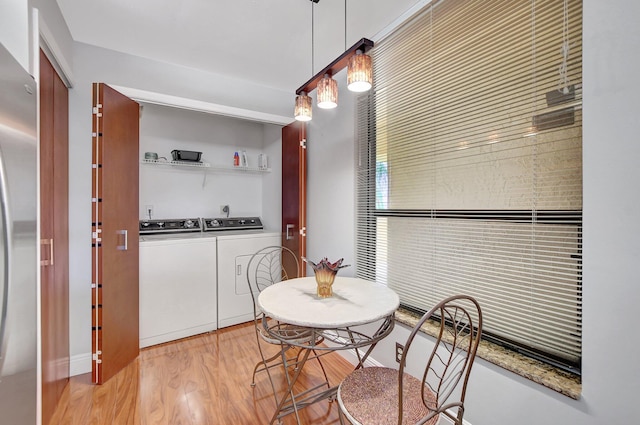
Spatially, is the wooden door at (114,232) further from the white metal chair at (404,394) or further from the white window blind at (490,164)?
the white window blind at (490,164)

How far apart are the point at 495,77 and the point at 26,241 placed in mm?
Answer: 2378

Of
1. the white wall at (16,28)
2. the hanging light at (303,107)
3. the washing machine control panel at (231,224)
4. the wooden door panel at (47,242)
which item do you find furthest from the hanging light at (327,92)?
the washing machine control panel at (231,224)

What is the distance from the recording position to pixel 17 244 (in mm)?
1090

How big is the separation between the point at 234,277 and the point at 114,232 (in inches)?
49.3

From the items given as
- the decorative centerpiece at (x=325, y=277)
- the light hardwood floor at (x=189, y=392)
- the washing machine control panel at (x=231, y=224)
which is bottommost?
the light hardwood floor at (x=189, y=392)

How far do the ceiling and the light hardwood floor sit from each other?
270 centimetres

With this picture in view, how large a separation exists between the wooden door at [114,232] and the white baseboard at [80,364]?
0.28 m

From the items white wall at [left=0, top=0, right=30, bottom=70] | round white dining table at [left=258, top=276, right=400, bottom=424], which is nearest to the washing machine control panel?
round white dining table at [left=258, top=276, right=400, bottom=424]

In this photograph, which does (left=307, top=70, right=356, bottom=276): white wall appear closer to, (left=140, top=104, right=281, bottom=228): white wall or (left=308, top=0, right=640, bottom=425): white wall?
(left=140, top=104, right=281, bottom=228): white wall

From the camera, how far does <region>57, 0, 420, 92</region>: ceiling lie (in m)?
1.84

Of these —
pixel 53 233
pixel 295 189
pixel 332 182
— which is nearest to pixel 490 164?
pixel 332 182

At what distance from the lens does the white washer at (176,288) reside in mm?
2582

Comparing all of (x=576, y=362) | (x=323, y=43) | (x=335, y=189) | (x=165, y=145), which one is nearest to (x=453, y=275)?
(x=576, y=362)

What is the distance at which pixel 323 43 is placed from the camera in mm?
2275
